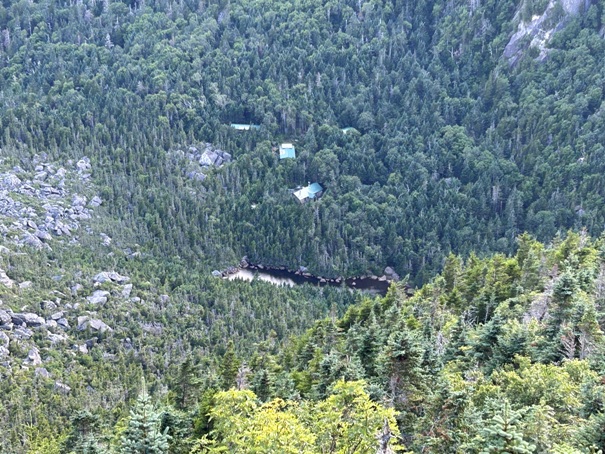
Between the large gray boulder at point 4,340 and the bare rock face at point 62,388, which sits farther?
the large gray boulder at point 4,340

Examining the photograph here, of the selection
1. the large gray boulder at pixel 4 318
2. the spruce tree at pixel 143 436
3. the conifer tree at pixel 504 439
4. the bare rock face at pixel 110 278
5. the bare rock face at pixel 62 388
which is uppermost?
the conifer tree at pixel 504 439

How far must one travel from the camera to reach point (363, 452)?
1722 inches

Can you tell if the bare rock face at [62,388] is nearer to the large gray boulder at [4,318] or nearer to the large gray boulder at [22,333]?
the large gray boulder at [22,333]

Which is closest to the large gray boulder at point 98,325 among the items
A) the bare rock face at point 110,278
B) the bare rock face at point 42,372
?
the bare rock face at point 110,278

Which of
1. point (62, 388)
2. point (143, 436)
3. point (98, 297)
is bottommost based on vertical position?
point (98, 297)

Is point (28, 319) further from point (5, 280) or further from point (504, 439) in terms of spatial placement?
point (504, 439)

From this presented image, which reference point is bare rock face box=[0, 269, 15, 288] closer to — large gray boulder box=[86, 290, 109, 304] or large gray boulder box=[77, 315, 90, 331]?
large gray boulder box=[86, 290, 109, 304]

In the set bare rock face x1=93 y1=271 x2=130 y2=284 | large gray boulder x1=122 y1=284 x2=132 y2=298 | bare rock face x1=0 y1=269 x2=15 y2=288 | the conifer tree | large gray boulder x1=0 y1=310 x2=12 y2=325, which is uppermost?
the conifer tree

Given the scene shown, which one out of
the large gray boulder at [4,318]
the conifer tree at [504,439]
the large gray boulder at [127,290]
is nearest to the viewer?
the conifer tree at [504,439]

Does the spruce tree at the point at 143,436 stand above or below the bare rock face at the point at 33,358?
above

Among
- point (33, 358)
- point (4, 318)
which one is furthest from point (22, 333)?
point (33, 358)

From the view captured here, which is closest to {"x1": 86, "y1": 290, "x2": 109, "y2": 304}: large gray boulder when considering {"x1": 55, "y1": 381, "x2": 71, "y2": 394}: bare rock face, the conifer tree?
{"x1": 55, "y1": 381, "x2": 71, "y2": 394}: bare rock face

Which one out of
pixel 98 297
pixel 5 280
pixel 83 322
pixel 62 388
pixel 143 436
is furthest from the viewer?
pixel 98 297

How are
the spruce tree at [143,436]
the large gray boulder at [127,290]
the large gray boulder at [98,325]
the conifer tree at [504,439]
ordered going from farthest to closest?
the large gray boulder at [127,290] → the large gray boulder at [98,325] → the spruce tree at [143,436] → the conifer tree at [504,439]
